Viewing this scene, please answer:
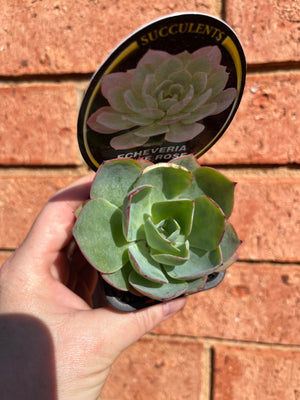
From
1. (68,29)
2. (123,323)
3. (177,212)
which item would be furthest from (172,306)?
(68,29)

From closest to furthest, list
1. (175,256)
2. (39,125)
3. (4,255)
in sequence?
(175,256) → (39,125) → (4,255)

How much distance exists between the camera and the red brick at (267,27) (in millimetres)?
683

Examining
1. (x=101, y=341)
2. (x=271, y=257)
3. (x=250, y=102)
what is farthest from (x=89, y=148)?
(x=271, y=257)

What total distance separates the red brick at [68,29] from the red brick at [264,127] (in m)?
0.19

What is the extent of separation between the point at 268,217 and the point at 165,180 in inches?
15.7

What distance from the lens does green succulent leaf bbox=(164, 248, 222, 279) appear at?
46 centimetres

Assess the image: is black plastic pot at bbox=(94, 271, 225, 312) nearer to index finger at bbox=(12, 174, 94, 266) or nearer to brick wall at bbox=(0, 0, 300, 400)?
index finger at bbox=(12, 174, 94, 266)

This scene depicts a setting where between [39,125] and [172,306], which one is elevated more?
[39,125]

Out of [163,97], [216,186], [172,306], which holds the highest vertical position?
[163,97]

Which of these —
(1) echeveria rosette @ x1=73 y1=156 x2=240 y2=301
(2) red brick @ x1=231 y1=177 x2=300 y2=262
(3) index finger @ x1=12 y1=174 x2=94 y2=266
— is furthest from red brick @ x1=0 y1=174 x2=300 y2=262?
(1) echeveria rosette @ x1=73 y1=156 x2=240 y2=301

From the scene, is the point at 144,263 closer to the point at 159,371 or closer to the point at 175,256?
the point at 175,256

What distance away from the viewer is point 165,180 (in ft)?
1.55

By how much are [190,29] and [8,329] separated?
0.49 metres

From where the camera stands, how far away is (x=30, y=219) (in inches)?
33.9
